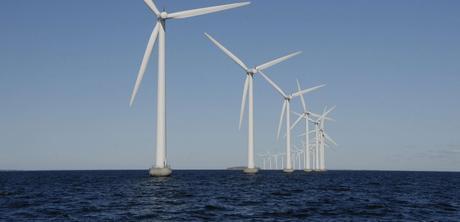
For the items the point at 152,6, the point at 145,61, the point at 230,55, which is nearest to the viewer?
the point at 145,61

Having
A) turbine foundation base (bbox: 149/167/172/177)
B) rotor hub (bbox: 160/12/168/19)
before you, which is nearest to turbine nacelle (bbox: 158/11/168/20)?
rotor hub (bbox: 160/12/168/19)

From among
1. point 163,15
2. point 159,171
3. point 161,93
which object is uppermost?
point 163,15

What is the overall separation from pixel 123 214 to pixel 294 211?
1231 centimetres

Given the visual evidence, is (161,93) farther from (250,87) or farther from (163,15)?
(250,87)

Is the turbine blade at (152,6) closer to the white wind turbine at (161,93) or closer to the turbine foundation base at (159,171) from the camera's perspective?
the white wind turbine at (161,93)

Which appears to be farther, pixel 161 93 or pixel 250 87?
pixel 250 87

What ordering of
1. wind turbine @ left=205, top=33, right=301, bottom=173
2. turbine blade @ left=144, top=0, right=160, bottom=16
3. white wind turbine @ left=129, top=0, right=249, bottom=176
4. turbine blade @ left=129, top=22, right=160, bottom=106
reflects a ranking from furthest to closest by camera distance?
1. wind turbine @ left=205, top=33, right=301, bottom=173
2. turbine blade @ left=144, top=0, right=160, bottom=16
3. white wind turbine @ left=129, top=0, right=249, bottom=176
4. turbine blade @ left=129, top=22, right=160, bottom=106

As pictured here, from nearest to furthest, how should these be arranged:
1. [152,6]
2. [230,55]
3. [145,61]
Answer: [145,61], [152,6], [230,55]

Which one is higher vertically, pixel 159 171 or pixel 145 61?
pixel 145 61

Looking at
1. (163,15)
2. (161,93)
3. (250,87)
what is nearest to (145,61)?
(161,93)

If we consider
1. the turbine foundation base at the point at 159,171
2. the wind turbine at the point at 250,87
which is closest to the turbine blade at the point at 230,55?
the wind turbine at the point at 250,87

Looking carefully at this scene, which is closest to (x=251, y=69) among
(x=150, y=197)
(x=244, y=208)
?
(x=150, y=197)

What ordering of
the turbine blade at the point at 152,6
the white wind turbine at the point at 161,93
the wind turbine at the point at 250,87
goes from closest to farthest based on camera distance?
the white wind turbine at the point at 161,93 < the turbine blade at the point at 152,6 < the wind turbine at the point at 250,87

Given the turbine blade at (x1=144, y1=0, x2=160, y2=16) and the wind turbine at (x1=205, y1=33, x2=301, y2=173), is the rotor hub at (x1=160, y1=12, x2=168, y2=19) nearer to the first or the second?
the turbine blade at (x1=144, y1=0, x2=160, y2=16)
